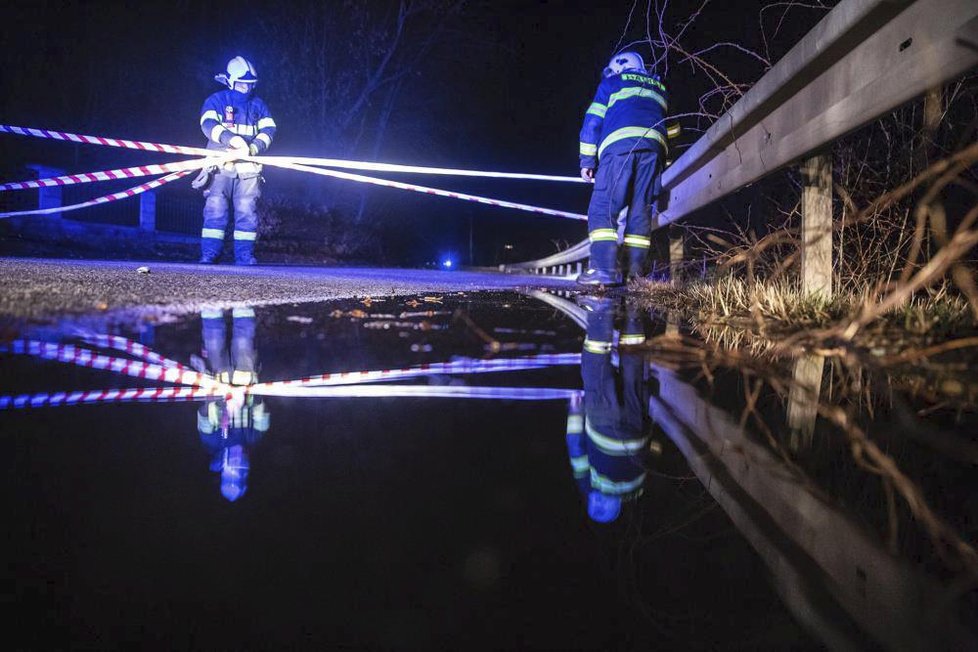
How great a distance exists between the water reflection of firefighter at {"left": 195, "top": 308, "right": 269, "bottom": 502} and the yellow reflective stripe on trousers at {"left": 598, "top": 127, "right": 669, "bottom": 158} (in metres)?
4.52

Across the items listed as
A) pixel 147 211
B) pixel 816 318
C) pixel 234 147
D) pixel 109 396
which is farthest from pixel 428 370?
pixel 147 211

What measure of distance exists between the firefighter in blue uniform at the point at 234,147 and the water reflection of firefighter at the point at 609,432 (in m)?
A: 7.48

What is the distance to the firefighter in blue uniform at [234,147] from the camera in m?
8.15

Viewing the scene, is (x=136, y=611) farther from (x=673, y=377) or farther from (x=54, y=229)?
(x=54, y=229)

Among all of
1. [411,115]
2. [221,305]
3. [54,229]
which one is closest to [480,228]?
[411,115]

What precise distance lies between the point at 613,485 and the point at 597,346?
144cm

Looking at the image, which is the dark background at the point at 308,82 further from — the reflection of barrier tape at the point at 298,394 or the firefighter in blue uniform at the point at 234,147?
the reflection of barrier tape at the point at 298,394

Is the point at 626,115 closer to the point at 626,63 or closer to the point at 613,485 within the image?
the point at 626,63

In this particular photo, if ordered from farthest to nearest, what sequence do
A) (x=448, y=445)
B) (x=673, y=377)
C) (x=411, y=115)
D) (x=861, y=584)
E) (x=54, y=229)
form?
(x=411, y=115) → (x=54, y=229) → (x=673, y=377) → (x=448, y=445) → (x=861, y=584)

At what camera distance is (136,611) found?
2.04 feet

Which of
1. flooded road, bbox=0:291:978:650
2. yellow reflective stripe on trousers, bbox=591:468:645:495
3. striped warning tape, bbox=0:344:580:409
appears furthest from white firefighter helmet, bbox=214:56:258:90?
yellow reflective stripe on trousers, bbox=591:468:645:495

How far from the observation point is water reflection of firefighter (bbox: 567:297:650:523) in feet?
3.12

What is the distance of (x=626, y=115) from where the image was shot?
5730mm

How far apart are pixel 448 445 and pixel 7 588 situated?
26.2 inches
